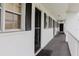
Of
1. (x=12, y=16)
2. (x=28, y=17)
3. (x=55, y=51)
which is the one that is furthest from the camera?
(x=55, y=51)

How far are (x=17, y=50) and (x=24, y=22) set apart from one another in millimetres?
975

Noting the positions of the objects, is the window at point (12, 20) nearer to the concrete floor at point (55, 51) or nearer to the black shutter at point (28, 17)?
the black shutter at point (28, 17)

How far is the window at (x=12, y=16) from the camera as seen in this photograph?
286cm

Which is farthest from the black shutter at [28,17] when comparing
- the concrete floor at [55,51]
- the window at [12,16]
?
the concrete floor at [55,51]

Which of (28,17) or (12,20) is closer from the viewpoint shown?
(12,20)

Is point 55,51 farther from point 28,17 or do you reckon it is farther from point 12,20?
point 12,20

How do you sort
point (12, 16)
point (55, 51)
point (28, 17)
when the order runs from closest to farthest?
point (12, 16) → point (28, 17) → point (55, 51)

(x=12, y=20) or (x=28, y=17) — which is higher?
(x=28, y=17)

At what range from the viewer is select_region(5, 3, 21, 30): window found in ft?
9.39

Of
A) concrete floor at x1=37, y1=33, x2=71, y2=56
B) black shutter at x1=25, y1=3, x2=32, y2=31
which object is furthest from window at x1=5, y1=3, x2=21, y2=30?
concrete floor at x1=37, y1=33, x2=71, y2=56

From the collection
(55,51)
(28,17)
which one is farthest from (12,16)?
(55,51)

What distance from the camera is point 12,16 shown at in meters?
3.20

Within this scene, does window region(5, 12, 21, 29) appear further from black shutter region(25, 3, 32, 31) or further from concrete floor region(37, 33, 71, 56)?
concrete floor region(37, 33, 71, 56)

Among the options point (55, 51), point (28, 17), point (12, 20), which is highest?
point (28, 17)
